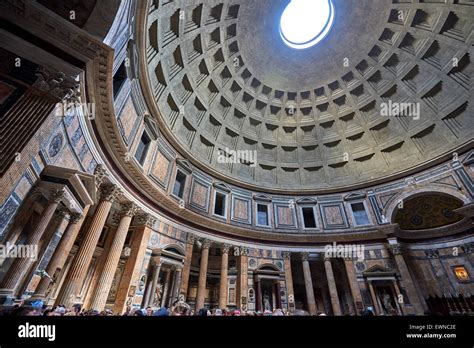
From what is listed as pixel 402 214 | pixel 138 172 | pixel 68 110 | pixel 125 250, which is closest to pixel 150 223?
pixel 125 250

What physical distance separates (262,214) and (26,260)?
16.0m

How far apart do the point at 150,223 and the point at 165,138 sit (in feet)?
19.5

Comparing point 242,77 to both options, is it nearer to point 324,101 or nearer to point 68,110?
point 324,101

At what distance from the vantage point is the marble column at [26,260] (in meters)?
5.51

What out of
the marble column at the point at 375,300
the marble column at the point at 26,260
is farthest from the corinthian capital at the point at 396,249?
the marble column at the point at 26,260

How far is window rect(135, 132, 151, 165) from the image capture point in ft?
40.9

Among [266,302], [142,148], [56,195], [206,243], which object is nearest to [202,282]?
[206,243]

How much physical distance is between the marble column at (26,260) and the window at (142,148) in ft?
19.7

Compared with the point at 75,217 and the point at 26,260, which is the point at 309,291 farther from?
the point at 26,260

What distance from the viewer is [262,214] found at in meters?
19.5

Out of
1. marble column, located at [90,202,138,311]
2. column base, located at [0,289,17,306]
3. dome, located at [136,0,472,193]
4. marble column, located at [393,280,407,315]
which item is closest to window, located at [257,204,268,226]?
dome, located at [136,0,472,193]

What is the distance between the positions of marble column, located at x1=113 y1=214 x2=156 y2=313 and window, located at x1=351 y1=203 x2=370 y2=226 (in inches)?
651

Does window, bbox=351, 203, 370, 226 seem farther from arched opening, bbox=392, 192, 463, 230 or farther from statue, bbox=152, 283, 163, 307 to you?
statue, bbox=152, 283, 163, 307

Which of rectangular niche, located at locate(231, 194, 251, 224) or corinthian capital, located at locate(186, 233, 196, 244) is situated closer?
corinthian capital, located at locate(186, 233, 196, 244)
